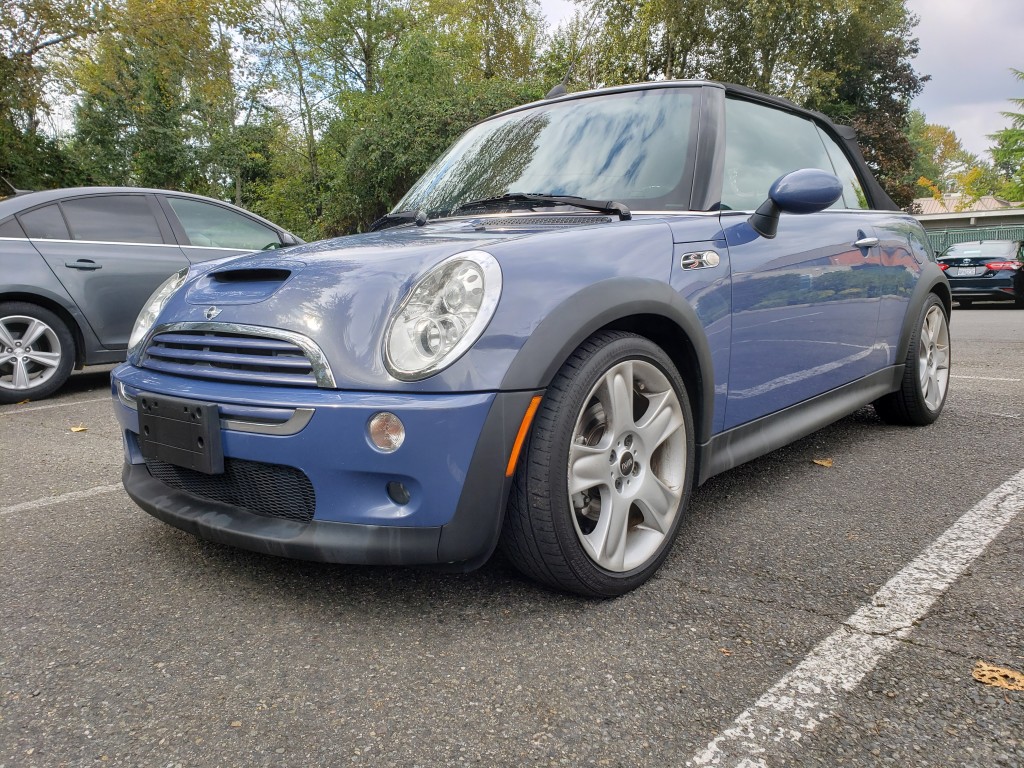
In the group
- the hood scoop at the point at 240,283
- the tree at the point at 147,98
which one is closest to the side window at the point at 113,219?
the hood scoop at the point at 240,283

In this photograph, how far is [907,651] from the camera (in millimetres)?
1723

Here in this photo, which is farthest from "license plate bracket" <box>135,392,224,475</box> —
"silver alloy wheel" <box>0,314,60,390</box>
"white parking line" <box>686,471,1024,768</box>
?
"silver alloy wheel" <box>0,314,60,390</box>

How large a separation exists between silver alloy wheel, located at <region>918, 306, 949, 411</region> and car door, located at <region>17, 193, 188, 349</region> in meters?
4.96

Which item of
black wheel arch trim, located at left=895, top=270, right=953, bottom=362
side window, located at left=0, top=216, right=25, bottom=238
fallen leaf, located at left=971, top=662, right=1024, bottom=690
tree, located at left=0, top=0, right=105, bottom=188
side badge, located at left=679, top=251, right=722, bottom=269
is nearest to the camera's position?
fallen leaf, located at left=971, top=662, right=1024, bottom=690

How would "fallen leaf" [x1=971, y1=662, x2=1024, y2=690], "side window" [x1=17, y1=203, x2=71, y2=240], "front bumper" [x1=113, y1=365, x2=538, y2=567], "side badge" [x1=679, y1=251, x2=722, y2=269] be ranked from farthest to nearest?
"side window" [x1=17, y1=203, x2=71, y2=240] < "side badge" [x1=679, y1=251, x2=722, y2=269] < "front bumper" [x1=113, y1=365, x2=538, y2=567] < "fallen leaf" [x1=971, y1=662, x2=1024, y2=690]

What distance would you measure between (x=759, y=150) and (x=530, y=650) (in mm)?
2182

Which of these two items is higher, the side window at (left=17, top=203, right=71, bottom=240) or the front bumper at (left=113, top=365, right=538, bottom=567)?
the side window at (left=17, top=203, right=71, bottom=240)

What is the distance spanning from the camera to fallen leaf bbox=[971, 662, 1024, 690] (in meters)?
1.58

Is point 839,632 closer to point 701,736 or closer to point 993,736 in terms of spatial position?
point 993,736

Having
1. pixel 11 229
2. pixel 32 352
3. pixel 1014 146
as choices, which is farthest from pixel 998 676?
pixel 1014 146

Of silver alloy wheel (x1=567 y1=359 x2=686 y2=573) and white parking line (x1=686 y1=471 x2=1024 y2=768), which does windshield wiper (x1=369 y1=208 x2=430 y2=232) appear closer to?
silver alloy wheel (x1=567 y1=359 x2=686 y2=573)

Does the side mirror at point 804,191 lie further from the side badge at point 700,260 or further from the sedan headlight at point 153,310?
the sedan headlight at point 153,310

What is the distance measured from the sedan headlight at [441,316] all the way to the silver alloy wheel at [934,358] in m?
2.85

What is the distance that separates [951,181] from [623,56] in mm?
64007
